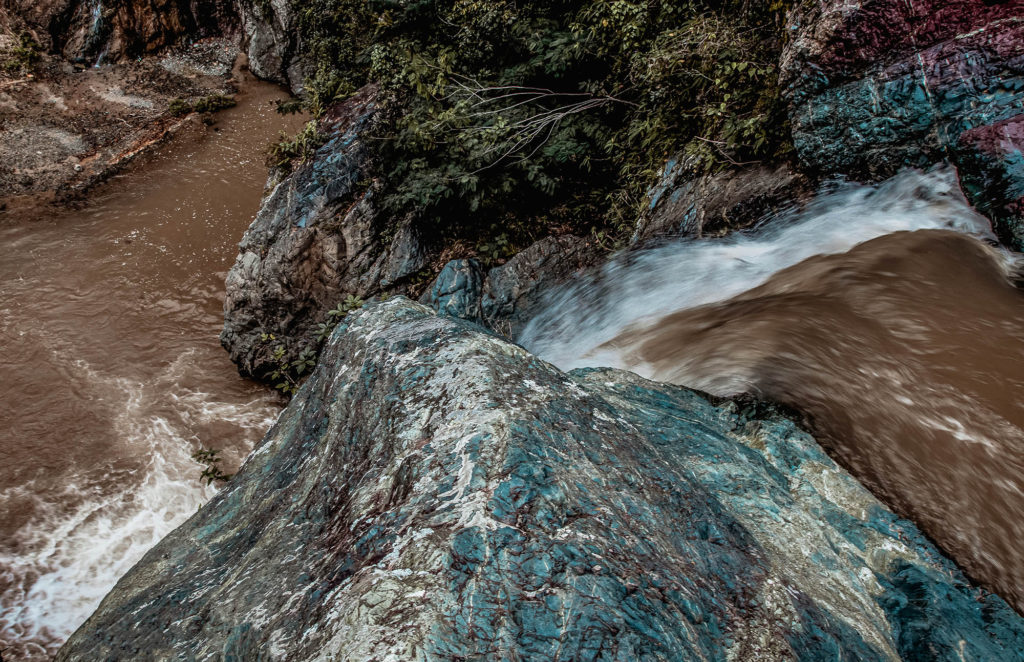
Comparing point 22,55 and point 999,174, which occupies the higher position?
point 22,55

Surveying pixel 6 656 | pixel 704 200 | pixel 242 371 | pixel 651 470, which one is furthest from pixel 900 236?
pixel 6 656

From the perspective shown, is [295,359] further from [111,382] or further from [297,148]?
[297,148]

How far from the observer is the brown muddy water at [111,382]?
18.6 feet

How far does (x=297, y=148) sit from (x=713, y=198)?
609cm

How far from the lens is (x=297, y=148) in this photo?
8.15 meters

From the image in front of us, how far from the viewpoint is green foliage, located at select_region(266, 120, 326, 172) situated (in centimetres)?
785

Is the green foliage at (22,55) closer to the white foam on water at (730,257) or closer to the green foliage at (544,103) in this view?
the green foliage at (544,103)

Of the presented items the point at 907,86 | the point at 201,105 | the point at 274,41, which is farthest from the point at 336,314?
the point at 274,41

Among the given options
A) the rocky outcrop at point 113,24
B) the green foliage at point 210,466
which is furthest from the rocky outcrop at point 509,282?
the rocky outcrop at point 113,24

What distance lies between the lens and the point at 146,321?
8.41 meters

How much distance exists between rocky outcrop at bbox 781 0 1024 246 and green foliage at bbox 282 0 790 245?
0.92 metres

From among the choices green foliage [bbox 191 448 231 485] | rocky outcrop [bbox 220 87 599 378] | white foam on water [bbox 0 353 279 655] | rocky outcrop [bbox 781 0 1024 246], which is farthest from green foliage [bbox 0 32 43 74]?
rocky outcrop [bbox 781 0 1024 246]

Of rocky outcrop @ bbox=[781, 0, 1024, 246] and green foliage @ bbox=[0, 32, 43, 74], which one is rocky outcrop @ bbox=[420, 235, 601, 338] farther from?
green foliage @ bbox=[0, 32, 43, 74]

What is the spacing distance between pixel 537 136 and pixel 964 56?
175 inches
